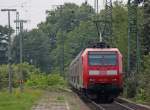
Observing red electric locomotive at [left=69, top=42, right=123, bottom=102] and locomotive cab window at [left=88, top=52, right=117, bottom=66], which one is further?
locomotive cab window at [left=88, top=52, right=117, bottom=66]

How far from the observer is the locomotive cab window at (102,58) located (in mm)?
37500

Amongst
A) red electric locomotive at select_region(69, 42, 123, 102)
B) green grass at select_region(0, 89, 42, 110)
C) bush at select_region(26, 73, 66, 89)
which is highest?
red electric locomotive at select_region(69, 42, 123, 102)

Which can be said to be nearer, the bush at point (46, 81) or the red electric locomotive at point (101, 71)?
the red electric locomotive at point (101, 71)

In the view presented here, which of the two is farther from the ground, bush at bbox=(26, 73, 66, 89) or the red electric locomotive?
the red electric locomotive

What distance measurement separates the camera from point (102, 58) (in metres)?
37.7

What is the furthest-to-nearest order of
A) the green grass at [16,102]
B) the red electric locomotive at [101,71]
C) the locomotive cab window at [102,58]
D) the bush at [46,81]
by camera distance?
the bush at [46,81], the locomotive cab window at [102,58], the red electric locomotive at [101,71], the green grass at [16,102]

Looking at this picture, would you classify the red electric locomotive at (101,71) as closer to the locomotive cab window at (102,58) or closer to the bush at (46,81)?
the locomotive cab window at (102,58)

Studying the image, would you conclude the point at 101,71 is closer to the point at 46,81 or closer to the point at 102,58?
the point at 102,58

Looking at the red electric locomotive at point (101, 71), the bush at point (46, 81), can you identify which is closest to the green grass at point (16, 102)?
the red electric locomotive at point (101, 71)

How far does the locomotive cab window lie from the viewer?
37.5 metres

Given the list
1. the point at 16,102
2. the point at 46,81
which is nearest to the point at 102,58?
the point at 16,102

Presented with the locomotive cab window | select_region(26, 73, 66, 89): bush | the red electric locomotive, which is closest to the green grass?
the red electric locomotive

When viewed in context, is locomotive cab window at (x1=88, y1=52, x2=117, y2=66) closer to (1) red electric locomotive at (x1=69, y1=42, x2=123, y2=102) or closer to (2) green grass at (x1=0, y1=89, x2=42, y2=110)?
(1) red electric locomotive at (x1=69, y1=42, x2=123, y2=102)

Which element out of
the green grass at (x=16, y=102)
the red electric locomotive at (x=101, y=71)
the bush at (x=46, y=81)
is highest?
the red electric locomotive at (x=101, y=71)
